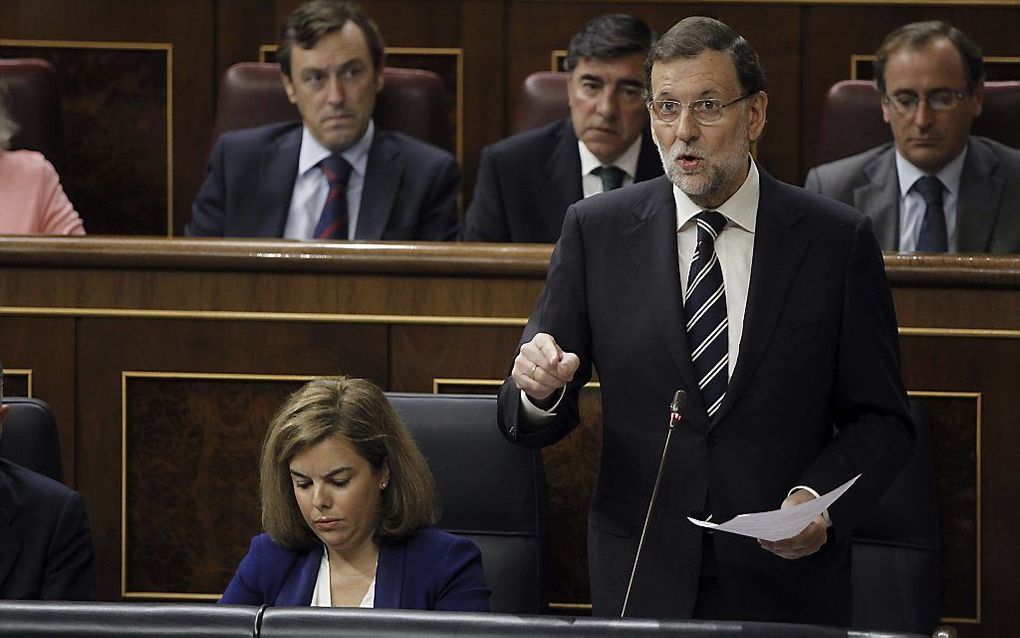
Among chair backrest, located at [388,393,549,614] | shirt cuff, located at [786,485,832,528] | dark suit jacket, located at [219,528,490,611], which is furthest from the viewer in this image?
chair backrest, located at [388,393,549,614]

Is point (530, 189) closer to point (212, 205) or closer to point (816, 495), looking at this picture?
point (212, 205)

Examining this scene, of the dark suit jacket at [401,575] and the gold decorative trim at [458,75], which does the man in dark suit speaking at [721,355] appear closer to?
the dark suit jacket at [401,575]

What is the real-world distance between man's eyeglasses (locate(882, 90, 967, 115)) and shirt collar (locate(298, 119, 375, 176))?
744 mm

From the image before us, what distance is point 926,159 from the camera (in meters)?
2.13

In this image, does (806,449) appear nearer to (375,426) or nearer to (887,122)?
(375,426)

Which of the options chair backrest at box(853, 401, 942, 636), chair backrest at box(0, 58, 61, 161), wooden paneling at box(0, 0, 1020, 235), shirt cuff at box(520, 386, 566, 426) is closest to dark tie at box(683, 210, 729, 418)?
shirt cuff at box(520, 386, 566, 426)

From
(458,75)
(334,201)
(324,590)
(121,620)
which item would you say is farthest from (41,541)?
(458,75)

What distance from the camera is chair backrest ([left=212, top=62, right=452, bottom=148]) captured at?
93.4 inches

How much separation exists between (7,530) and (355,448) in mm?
314

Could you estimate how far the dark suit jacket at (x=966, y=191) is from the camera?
6.75 ft

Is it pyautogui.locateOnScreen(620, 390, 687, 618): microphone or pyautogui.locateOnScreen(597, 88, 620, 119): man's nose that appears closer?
pyautogui.locateOnScreen(620, 390, 687, 618): microphone

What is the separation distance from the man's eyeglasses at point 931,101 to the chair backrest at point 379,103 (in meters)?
0.68

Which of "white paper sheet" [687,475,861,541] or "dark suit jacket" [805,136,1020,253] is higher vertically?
"dark suit jacket" [805,136,1020,253]

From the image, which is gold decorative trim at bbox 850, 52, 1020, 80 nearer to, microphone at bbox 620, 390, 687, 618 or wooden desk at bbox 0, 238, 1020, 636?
wooden desk at bbox 0, 238, 1020, 636
